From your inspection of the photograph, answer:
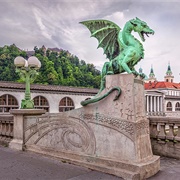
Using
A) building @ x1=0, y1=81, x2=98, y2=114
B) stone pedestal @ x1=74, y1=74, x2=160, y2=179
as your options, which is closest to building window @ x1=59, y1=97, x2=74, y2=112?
building @ x1=0, y1=81, x2=98, y2=114

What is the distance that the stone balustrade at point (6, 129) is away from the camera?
6.98 metres

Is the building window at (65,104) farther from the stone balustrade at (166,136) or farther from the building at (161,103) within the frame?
the stone balustrade at (166,136)

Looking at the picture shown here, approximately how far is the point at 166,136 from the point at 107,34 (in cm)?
316

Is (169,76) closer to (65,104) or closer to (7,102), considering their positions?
(65,104)

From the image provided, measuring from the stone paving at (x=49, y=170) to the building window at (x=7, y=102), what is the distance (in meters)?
21.2

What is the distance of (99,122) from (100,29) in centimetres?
267

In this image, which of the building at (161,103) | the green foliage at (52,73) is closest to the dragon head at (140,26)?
the building at (161,103)

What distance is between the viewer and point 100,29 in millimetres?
5699

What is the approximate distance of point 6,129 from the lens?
7.26m

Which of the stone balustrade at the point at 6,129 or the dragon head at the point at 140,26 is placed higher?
the dragon head at the point at 140,26

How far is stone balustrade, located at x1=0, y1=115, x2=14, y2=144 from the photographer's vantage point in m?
6.98

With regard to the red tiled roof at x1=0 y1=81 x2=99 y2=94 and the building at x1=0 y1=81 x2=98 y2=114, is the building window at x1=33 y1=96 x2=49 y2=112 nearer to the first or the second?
the building at x1=0 y1=81 x2=98 y2=114

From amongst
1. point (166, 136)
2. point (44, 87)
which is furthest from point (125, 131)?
point (44, 87)

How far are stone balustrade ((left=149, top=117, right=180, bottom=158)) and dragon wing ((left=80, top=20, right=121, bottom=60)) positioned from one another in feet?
7.16
